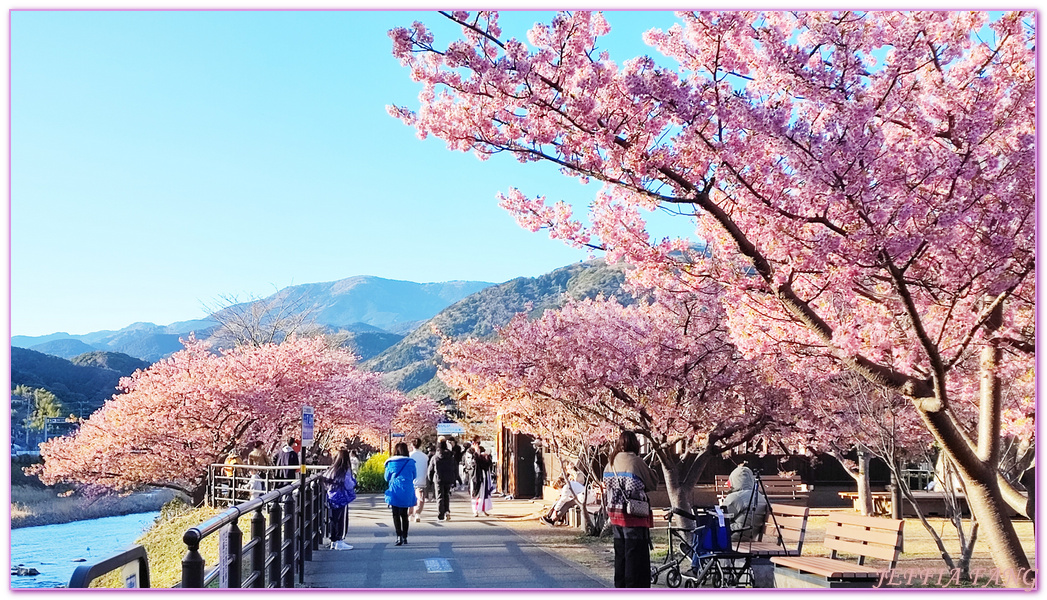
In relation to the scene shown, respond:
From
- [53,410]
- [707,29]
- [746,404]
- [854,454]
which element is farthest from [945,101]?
[53,410]

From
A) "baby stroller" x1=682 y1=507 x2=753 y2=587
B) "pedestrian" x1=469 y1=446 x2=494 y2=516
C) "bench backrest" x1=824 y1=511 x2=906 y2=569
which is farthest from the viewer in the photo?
"pedestrian" x1=469 y1=446 x2=494 y2=516

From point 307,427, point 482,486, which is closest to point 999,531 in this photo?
point 307,427

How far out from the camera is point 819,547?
13.2 m

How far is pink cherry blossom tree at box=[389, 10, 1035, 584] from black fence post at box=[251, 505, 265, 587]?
9.73 ft

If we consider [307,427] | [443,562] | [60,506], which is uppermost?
[307,427]

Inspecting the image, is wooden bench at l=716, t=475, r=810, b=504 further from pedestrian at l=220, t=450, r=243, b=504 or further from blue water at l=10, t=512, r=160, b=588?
blue water at l=10, t=512, r=160, b=588

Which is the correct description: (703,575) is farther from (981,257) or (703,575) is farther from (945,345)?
(981,257)

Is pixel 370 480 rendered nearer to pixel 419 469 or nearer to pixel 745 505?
pixel 419 469

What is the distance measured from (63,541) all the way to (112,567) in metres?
30.8

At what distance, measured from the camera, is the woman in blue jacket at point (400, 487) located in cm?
1279

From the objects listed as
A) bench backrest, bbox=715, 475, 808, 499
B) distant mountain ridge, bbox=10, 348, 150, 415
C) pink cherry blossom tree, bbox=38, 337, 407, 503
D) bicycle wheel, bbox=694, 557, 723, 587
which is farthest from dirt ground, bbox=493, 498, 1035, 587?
distant mountain ridge, bbox=10, 348, 150, 415

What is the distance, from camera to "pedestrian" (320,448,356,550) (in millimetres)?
12492

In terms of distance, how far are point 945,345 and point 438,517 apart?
1222 centimetres

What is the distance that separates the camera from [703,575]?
826 cm
